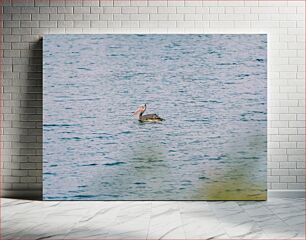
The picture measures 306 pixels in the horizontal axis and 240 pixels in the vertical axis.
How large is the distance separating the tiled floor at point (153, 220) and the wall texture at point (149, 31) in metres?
0.45

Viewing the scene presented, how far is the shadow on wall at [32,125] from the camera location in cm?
643

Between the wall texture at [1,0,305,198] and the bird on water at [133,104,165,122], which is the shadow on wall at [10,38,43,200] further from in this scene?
the bird on water at [133,104,165,122]

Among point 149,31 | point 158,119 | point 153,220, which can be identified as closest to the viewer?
point 153,220

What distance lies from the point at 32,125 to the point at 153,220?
7.06 ft

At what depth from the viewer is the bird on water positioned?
6.20m

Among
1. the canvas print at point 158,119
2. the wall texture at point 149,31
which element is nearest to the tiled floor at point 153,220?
the canvas print at point 158,119

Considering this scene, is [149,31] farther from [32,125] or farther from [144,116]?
[32,125]

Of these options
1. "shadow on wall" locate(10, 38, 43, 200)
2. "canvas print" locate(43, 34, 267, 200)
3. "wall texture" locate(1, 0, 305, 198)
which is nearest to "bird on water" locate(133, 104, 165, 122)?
"canvas print" locate(43, 34, 267, 200)

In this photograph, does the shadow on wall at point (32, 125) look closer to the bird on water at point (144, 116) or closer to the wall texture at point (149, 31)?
the wall texture at point (149, 31)

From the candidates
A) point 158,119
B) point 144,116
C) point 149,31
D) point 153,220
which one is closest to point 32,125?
point 144,116

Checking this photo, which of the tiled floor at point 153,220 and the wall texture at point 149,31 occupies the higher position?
the wall texture at point 149,31

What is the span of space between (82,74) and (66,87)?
23cm

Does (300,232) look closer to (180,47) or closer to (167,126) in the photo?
(167,126)

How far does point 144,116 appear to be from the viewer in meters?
6.20
